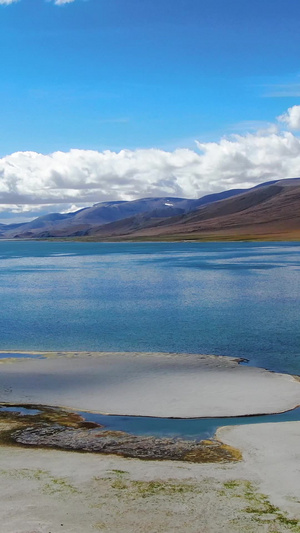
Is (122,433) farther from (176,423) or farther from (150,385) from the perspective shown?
(150,385)

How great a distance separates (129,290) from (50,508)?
165 feet

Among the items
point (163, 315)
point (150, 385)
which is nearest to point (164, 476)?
point (150, 385)

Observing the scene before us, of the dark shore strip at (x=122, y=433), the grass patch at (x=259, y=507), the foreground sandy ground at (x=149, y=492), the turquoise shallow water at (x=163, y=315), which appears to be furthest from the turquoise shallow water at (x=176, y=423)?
the turquoise shallow water at (x=163, y=315)

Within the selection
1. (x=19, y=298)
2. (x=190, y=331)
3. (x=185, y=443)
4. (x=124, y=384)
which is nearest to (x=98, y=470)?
(x=185, y=443)

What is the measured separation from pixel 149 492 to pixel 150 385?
11137 millimetres

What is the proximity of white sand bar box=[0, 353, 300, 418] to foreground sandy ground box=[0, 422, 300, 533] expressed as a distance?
467cm

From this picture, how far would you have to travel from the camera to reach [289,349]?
31469mm

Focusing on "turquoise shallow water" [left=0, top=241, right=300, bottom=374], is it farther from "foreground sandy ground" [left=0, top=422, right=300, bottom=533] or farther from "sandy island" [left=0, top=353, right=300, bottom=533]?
"foreground sandy ground" [left=0, top=422, right=300, bottom=533]

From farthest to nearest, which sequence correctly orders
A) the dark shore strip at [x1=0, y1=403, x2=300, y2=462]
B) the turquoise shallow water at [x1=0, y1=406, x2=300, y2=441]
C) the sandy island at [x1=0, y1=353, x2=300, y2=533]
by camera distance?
1. the turquoise shallow water at [x1=0, y1=406, x2=300, y2=441]
2. the dark shore strip at [x1=0, y1=403, x2=300, y2=462]
3. the sandy island at [x1=0, y1=353, x2=300, y2=533]

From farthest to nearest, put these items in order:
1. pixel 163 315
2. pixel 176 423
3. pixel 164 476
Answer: pixel 163 315 → pixel 176 423 → pixel 164 476

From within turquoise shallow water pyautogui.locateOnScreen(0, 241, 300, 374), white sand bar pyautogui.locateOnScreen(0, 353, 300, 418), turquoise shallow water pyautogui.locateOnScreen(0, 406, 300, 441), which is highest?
turquoise shallow water pyautogui.locateOnScreen(0, 241, 300, 374)

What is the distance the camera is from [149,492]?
13898 millimetres

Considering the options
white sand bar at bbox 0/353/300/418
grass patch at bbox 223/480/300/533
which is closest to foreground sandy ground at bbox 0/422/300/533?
grass patch at bbox 223/480/300/533

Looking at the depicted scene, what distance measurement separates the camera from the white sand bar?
71.7 feet
